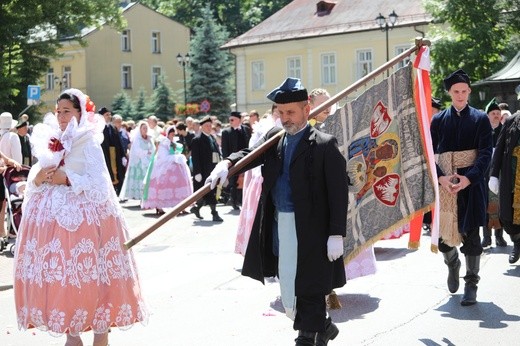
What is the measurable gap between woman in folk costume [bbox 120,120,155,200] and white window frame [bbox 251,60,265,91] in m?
31.9

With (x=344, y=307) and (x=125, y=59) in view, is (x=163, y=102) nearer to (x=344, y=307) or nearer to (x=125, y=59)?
(x=125, y=59)

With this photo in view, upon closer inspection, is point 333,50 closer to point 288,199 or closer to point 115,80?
point 115,80

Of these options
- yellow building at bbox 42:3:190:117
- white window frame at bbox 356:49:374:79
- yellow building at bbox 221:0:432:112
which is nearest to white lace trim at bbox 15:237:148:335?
yellow building at bbox 221:0:432:112

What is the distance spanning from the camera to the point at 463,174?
8.53m

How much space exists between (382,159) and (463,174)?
87 centimetres

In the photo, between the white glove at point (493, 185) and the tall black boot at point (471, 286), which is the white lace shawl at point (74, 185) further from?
the white glove at point (493, 185)

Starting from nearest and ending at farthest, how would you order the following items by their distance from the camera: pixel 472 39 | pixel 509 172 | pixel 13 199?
1. pixel 509 172
2. pixel 13 199
3. pixel 472 39

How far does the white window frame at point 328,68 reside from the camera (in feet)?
161

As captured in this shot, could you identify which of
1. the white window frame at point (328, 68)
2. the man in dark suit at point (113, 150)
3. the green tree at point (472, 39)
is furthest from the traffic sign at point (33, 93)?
the white window frame at point (328, 68)

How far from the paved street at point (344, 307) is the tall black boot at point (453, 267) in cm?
12

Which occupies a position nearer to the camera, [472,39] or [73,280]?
[73,280]

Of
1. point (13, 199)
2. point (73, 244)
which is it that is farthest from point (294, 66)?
point (73, 244)

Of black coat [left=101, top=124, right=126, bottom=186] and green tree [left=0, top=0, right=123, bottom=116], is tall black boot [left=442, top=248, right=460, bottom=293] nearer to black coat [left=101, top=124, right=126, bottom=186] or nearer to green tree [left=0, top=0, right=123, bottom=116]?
black coat [left=101, top=124, right=126, bottom=186]

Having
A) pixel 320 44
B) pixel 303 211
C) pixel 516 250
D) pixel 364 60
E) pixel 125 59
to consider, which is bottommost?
pixel 516 250
